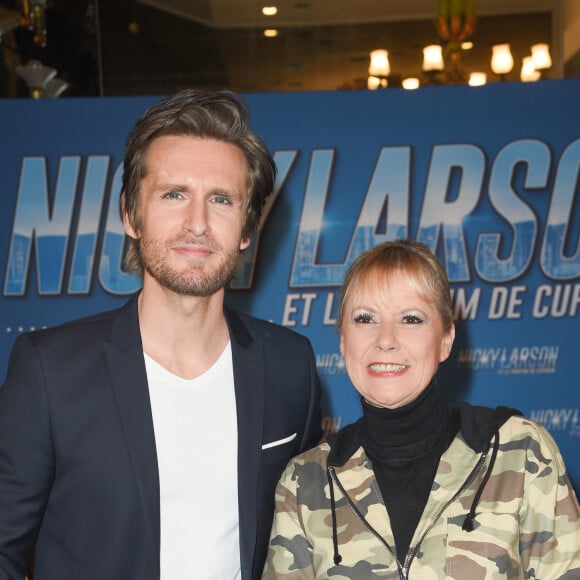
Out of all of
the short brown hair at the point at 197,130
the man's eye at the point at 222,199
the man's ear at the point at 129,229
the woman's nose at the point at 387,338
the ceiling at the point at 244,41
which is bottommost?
the woman's nose at the point at 387,338

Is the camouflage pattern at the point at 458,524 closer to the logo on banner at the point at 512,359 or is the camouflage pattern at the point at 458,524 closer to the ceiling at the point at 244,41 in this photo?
the logo on banner at the point at 512,359

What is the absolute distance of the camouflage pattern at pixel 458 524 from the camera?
184cm

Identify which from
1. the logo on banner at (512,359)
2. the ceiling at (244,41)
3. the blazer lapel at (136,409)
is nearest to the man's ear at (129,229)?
the blazer lapel at (136,409)

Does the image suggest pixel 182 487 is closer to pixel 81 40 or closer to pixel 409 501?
pixel 409 501

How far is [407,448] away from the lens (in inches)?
79.2

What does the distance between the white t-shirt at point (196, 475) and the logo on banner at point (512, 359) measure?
10.0 feet

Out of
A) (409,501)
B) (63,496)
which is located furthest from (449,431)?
(63,496)

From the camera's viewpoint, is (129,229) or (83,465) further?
(129,229)

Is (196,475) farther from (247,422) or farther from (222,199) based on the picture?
(222,199)

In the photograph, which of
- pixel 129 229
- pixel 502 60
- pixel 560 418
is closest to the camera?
pixel 129 229

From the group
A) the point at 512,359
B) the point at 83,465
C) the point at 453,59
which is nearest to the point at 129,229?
the point at 83,465

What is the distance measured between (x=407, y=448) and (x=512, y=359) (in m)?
3.12

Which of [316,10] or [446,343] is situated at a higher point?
[316,10]

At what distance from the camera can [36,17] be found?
6301mm
